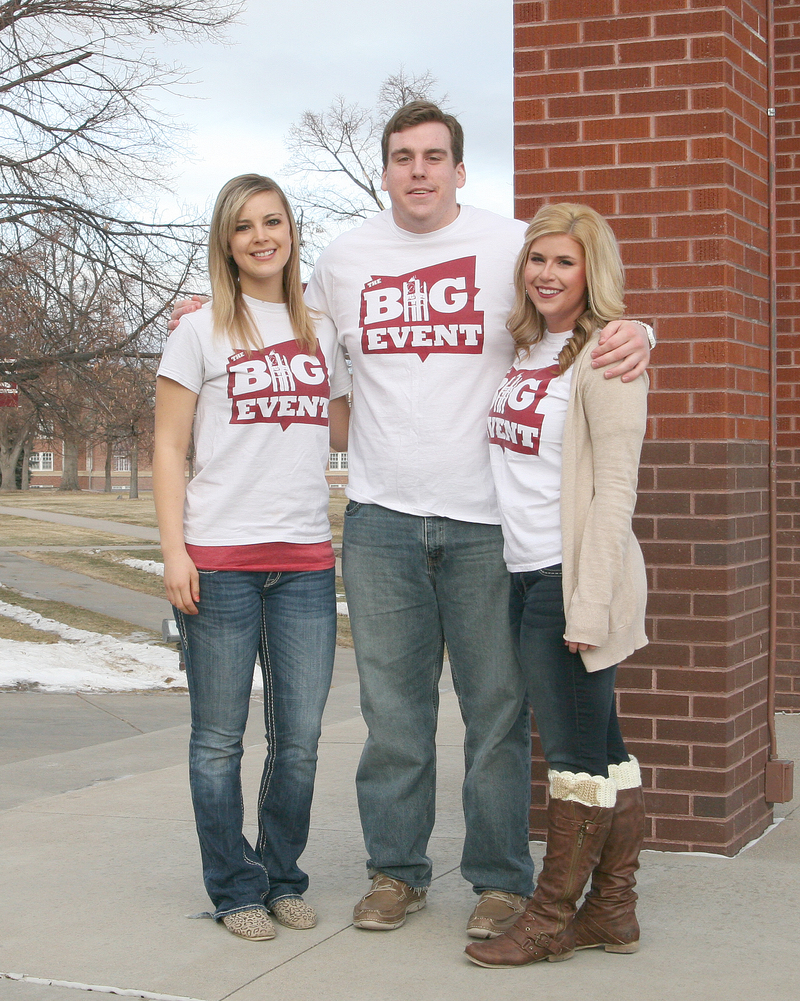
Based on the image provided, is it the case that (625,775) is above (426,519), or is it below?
below

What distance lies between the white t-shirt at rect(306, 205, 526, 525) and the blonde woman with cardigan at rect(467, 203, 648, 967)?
0.12 m

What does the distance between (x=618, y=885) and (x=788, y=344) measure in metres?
3.71

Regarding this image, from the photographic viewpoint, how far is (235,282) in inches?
129

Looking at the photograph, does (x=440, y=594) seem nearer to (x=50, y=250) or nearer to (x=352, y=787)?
(x=352, y=787)

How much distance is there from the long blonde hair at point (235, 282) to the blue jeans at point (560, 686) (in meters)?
0.97

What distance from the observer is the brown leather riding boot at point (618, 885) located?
9.85 ft

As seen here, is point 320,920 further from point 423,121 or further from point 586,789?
point 423,121

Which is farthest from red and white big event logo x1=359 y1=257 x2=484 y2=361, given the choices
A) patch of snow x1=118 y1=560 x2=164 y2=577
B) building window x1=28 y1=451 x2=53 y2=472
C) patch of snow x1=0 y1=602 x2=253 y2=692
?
building window x1=28 y1=451 x2=53 y2=472

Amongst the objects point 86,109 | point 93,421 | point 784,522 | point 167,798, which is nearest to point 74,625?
point 93,421

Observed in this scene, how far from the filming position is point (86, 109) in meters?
10.9

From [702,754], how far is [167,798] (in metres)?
2.28

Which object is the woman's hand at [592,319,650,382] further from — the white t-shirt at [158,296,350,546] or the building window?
the building window

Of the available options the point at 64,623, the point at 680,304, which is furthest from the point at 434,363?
the point at 64,623

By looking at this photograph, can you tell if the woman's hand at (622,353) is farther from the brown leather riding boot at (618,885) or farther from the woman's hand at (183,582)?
the woman's hand at (183,582)
